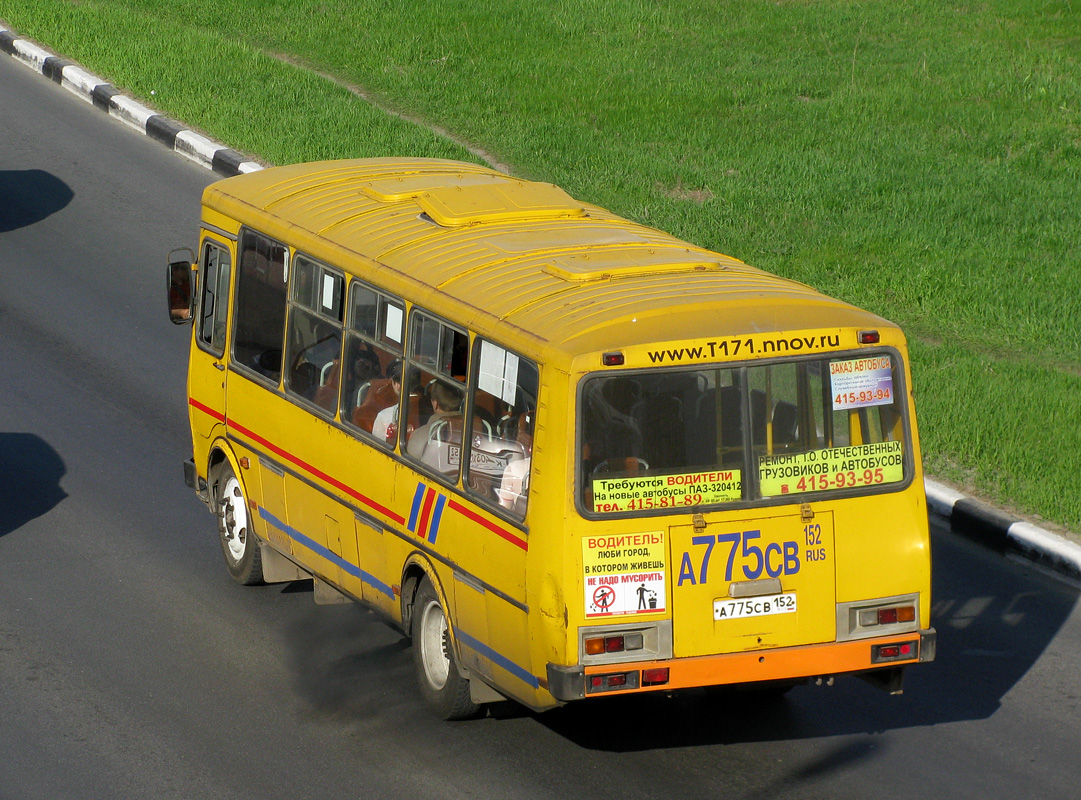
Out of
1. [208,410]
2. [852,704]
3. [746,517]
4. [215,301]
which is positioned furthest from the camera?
[208,410]

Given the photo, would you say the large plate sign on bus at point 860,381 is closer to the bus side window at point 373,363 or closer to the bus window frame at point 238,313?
the bus side window at point 373,363

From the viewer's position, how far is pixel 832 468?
680 centimetres

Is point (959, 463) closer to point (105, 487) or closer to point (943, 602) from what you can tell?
point (943, 602)

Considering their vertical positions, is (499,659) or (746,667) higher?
(746,667)

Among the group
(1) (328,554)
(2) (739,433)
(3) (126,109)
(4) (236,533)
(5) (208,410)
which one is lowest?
(4) (236,533)

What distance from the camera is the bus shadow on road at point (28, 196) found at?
16.6m

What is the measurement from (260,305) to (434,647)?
7.93 ft

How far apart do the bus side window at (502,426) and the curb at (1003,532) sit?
3.81 metres

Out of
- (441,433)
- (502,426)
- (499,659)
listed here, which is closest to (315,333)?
(441,433)

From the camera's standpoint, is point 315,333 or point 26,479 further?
point 26,479

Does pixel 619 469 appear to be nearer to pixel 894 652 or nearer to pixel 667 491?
pixel 667 491

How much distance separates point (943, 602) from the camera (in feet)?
30.4

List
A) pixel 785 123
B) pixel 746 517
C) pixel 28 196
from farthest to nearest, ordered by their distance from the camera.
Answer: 1. pixel 785 123
2. pixel 28 196
3. pixel 746 517

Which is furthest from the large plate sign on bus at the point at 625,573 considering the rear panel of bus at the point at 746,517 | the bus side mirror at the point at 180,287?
the bus side mirror at the point at 180,287
